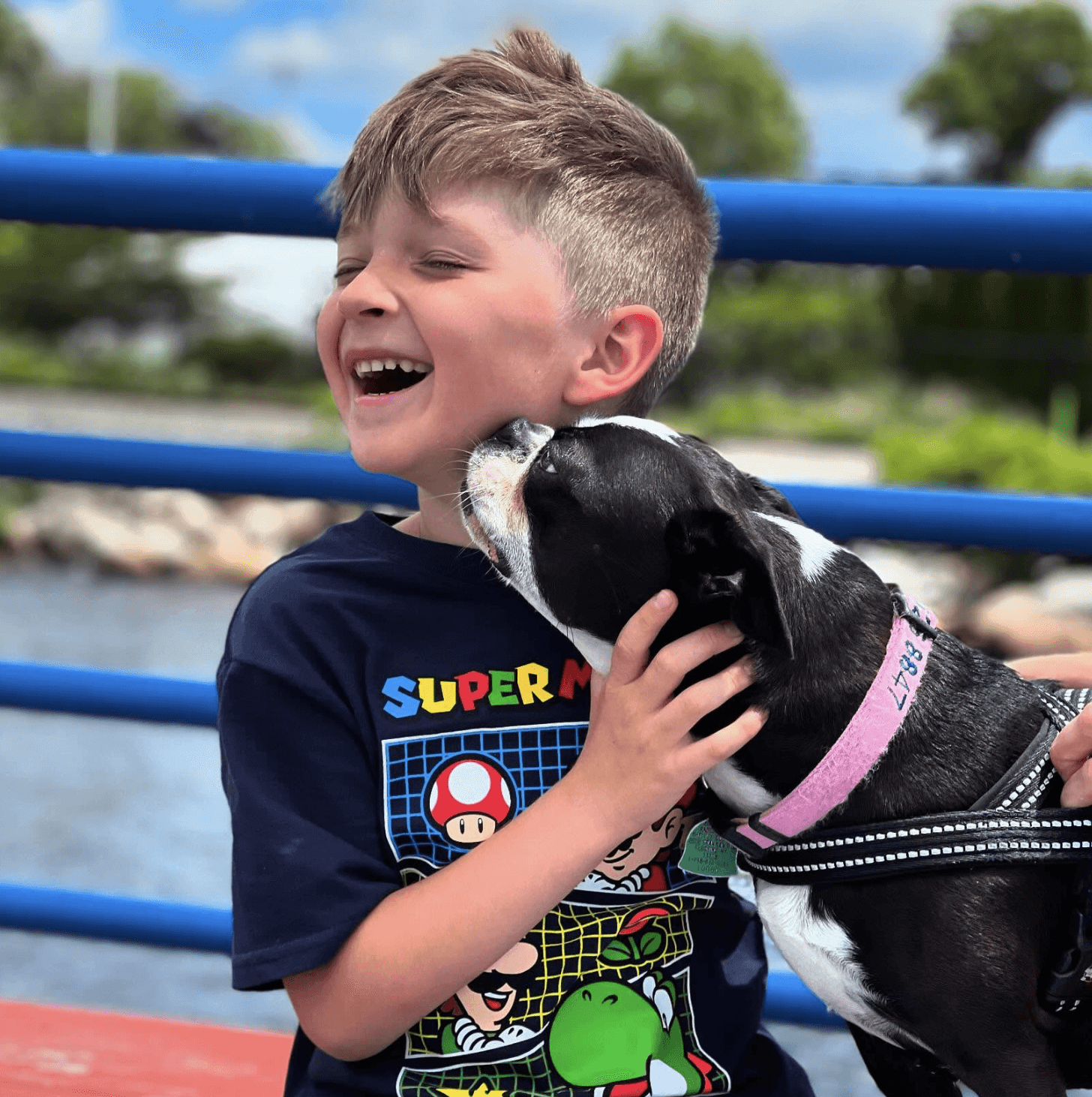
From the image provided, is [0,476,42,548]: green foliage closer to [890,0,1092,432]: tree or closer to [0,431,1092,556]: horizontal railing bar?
[890,0,1092,432]: tree

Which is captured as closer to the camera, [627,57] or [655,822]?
[655,822]

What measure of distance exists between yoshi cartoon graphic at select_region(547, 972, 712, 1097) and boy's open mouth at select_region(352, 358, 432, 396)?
62cm

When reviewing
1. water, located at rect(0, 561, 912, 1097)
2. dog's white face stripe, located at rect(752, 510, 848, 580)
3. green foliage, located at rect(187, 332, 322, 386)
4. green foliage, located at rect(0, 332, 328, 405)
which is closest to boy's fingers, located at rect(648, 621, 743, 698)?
dog's white face stripe, located at rect(752, 510, 848, 580)

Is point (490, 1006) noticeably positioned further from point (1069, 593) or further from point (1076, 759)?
point (1069, 593)

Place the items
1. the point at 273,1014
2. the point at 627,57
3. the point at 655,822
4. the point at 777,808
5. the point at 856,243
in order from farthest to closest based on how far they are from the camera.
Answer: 1. the point at 627,57
2. the point at 273,1014
3. the point at 856,243
4. the point at 655,822
5. the point at 777,808

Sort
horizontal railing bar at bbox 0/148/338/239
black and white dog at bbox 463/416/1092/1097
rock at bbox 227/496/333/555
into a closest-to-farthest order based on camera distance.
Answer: black and white dog at bbox 463/416/1092/1097, horizontal railing bar at bbox 0/148/338/239, rock at bbox 227/496/333/555

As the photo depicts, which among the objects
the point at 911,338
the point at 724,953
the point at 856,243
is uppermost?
the point at 856,243

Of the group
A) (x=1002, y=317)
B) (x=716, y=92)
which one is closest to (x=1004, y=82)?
(x=716, y=92)

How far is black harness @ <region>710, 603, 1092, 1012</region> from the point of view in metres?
1.26

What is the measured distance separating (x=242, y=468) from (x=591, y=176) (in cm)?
69

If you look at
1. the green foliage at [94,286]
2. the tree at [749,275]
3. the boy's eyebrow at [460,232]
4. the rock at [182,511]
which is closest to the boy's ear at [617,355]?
the boy's eyebrow at [460,232]

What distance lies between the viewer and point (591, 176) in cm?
148

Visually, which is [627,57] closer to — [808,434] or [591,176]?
[808,434]

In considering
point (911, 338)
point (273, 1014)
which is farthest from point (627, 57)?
point (273, 1014)
